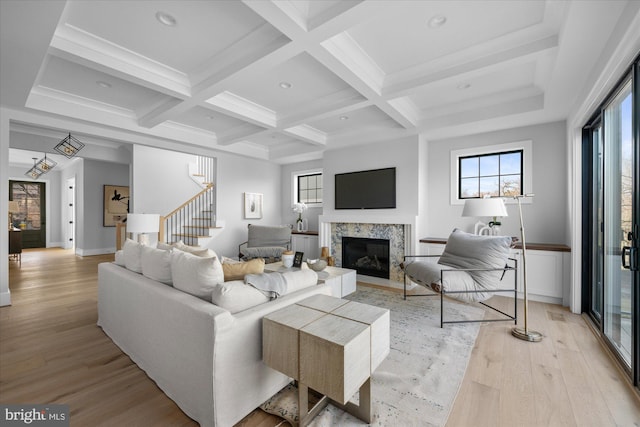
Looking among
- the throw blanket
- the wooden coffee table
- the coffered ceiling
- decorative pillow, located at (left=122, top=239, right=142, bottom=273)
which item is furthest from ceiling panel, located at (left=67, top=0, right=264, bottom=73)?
the wooden coffee table

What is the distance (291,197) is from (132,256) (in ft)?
14.7

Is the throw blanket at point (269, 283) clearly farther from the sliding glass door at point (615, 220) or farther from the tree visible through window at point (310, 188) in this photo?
the tree visible through window at point (310, 188)

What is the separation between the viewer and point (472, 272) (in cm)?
310

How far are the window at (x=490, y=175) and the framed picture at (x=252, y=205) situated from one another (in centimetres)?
415

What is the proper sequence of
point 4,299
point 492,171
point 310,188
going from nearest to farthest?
1. point 4,299
2. point 492,171
3. point 310,188

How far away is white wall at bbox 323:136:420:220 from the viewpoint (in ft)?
14.7

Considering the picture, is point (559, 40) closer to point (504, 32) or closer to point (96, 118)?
point (504, 32)

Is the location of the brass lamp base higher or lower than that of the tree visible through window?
lower

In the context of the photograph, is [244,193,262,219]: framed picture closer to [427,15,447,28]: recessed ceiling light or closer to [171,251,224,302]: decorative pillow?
[171,251,224,302]: decorative pillow

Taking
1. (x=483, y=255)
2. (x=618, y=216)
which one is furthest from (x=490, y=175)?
(x=618, y=216)

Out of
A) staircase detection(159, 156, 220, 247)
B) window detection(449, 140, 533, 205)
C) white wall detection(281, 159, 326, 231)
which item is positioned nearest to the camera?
window detection(449, 140, 533, 205)

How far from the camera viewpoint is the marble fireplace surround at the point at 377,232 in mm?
4566

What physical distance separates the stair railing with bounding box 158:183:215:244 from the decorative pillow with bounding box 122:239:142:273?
10.7 ft

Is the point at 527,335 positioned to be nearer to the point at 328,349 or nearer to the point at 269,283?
the point at 328,349
